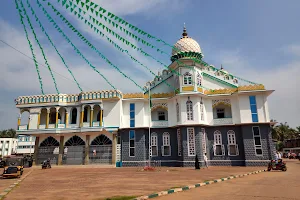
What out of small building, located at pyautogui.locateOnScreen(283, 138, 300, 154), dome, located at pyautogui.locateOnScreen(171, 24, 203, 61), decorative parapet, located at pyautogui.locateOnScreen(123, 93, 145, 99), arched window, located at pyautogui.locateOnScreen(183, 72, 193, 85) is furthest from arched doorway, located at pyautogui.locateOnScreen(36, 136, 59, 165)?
small building, located at pyautogui.locateOnScreen(283, 138, 300, 154)

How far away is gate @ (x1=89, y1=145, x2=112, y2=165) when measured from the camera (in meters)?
25.6

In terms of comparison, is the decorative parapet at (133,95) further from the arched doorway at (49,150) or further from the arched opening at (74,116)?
the arched doorway at (49,150)

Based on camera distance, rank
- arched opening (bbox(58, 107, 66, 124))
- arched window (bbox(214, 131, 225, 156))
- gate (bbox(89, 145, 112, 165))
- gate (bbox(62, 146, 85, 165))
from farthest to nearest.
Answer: arched opening (bbox(58, 107, 66, 124))
gate (bbox(62, 146, 85, 165))
gate (bbox(89, 145, 112, 165))
arched window (bbox(214, 131, 225, 156))

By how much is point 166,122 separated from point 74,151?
11048mm

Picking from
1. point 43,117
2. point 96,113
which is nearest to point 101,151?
point 96,113

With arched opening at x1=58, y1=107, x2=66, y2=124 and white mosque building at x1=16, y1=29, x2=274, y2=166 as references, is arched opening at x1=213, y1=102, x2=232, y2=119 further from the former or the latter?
arched opening at x1=58, y1=107, x2=66, y2=124

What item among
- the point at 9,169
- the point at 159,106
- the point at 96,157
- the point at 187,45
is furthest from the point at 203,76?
the point at 9,169

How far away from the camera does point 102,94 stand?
26.6m

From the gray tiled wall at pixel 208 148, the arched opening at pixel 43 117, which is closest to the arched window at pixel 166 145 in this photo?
the gray tiled wall at pixel 208 148

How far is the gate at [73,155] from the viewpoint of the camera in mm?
26125

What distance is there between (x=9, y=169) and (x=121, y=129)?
1232cm

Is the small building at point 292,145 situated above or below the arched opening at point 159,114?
below

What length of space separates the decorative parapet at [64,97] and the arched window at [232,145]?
42.1 ft

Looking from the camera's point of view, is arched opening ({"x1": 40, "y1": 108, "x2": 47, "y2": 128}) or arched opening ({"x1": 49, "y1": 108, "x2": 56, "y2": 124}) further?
arched opening ({"x1": 49, "y1": 108, "x2": 56, "y2": 124})
